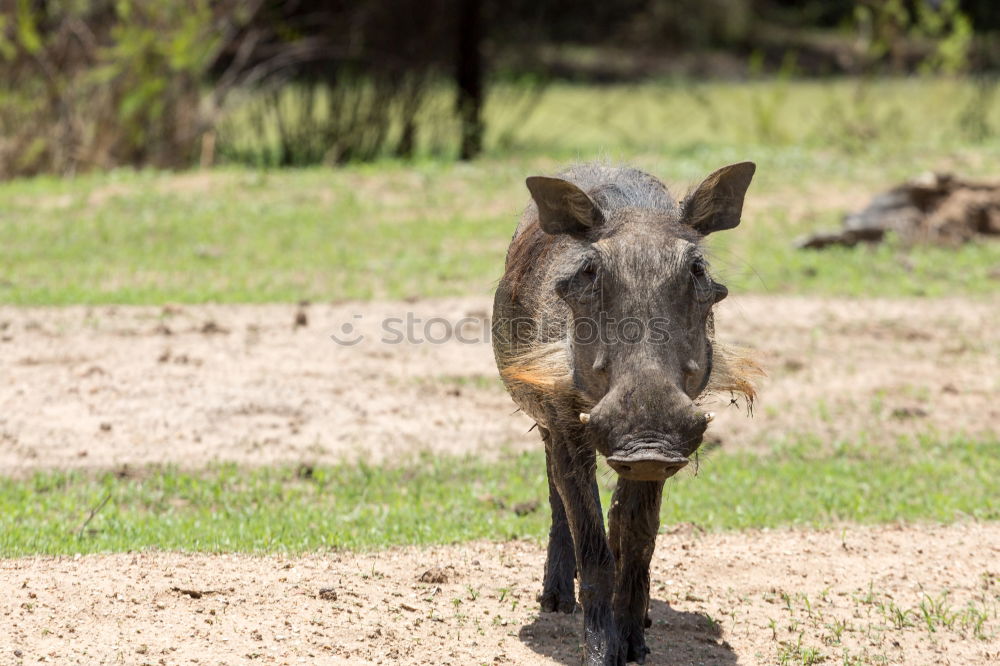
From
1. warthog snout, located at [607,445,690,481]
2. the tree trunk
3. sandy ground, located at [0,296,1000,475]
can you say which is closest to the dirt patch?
warthog snout, located at [607,445,690,481]

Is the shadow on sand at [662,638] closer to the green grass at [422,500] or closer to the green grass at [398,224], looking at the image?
the green grass at [422,500]

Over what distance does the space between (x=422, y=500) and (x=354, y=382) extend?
1.60 m

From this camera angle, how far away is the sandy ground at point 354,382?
692cm

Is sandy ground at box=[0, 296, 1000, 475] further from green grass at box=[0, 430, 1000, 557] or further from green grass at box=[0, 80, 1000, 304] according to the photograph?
green grass at box=[0, 80, 1000, 304]

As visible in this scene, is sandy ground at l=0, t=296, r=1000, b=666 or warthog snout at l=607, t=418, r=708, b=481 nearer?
warthog snout at l=607, t=418, r=708, b=481

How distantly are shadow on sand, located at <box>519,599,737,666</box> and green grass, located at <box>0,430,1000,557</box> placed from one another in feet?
3.17

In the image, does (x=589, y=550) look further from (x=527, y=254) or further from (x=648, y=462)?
(x=527, y=254)

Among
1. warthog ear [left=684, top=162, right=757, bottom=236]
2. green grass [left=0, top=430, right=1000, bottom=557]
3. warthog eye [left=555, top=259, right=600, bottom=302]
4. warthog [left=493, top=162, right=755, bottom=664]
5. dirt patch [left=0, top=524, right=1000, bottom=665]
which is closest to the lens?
warthog [left=493, top=162, right=755, bottom=664]

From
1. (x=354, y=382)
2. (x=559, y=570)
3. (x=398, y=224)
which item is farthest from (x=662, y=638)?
(x=398, y=224)

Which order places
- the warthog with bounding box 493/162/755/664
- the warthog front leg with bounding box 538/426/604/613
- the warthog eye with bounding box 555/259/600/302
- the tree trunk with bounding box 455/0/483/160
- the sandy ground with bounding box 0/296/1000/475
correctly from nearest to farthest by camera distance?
the warthog with bounding box 493/162/755/664, the warthog eye with bounding box 555/259/600/302, the warthog front leg with bounding box 538/426/604/613, the sandy ground with bounding box 0/296/1000/475, the tree trunk with bounding box 455/0/483/160

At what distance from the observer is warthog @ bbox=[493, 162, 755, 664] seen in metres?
3.68

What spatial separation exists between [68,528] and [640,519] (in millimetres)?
2576

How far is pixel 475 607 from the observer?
4840mm

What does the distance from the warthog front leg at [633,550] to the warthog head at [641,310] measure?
406 millimetres
